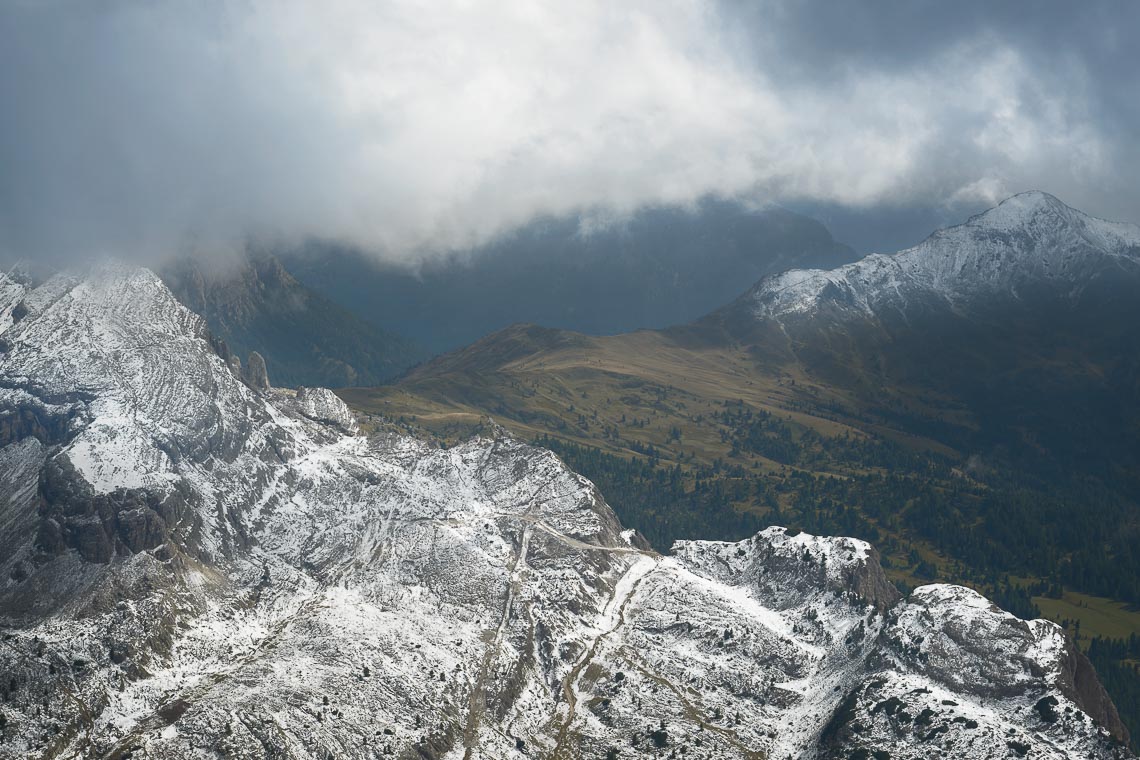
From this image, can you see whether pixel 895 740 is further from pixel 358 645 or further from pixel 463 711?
pixel 358 645

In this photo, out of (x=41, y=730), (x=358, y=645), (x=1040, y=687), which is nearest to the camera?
(x=41, y=730)

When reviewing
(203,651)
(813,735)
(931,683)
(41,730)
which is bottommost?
(41,730)

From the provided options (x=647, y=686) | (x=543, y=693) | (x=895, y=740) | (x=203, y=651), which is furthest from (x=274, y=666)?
(x=895, y=740)

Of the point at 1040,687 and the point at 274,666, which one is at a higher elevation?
the point at 1040,687

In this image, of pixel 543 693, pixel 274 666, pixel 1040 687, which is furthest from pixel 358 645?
pixel 1040 687

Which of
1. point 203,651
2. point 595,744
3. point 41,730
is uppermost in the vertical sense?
point 595,744

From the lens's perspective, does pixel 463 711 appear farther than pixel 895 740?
Yes

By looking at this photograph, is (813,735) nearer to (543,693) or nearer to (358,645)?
(543,693)

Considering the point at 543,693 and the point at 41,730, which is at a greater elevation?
the point at 543,693

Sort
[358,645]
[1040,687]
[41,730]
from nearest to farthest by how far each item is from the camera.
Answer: [41,730] → [1040,687] → [358,645]

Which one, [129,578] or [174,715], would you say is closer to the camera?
[174,715]
